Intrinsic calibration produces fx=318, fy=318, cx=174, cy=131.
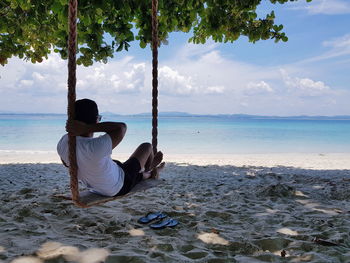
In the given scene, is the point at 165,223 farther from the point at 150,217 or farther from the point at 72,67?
the point at 72,67

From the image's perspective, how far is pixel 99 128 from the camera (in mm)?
2596

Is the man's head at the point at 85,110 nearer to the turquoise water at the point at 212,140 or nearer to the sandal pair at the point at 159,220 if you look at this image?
the sandal pair at the point at 159,220

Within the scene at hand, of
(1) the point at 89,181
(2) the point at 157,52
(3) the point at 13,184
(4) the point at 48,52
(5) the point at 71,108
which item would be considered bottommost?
(3) the point at 13,184

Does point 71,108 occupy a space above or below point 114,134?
above

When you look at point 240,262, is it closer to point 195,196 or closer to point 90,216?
point 90,216

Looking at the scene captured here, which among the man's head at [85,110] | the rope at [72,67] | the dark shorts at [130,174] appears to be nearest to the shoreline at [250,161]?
the dark shorts at [130,174]

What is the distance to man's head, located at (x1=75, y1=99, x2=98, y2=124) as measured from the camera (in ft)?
8.47

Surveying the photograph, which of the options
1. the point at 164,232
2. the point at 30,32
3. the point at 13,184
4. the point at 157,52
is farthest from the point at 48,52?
the point at 164,232

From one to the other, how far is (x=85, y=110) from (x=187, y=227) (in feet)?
5.19

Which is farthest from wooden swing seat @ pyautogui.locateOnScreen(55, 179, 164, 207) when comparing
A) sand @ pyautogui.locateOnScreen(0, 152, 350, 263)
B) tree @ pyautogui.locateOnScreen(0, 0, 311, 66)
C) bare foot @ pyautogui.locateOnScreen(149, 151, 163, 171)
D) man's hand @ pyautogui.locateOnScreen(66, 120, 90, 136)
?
tree @ pyautogui.locateOnScreen(0, 0, 311, 66)

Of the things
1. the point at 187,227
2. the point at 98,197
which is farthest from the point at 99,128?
the point at 187,227

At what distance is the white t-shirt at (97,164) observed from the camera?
2.64 m

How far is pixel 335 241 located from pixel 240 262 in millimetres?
987

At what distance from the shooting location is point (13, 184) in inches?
215
